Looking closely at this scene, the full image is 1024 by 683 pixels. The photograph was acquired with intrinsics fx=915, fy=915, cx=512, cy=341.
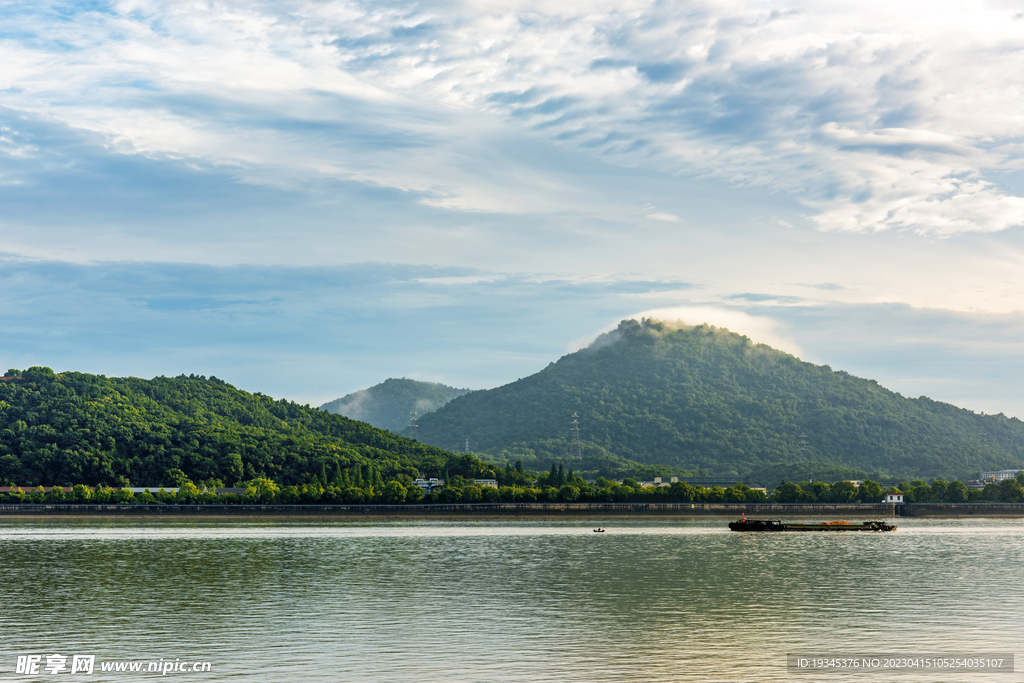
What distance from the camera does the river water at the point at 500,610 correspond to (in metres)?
32.7

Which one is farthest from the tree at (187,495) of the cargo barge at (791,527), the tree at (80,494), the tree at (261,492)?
the cargo barge at (791,527)

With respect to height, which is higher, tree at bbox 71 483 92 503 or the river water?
tree at bbox 71 483 92 503

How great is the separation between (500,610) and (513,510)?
14545 centimetres

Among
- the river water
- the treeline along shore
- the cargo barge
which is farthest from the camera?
the treeline along shore

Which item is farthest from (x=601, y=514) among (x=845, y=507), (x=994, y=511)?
(x=994, y=511)

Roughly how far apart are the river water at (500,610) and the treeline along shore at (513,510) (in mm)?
92378

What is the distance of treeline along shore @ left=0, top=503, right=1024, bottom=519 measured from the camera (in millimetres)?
176125

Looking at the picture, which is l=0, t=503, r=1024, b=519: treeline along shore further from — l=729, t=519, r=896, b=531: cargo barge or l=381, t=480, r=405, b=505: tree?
l=729, t=519, r=896, b=531: cargo barge

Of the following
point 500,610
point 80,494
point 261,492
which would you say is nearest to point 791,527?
point 500,610

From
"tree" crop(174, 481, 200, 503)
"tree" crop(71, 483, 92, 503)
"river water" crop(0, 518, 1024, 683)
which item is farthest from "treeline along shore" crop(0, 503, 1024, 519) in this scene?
"river water" crop(0, 518, 1024, 683)

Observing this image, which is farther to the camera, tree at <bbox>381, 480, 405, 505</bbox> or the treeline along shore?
tree at <bbox>381, 480, 405, 505</bbox>

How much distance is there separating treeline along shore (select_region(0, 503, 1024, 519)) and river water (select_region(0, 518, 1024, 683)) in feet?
303

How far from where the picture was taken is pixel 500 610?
4603 centimetres

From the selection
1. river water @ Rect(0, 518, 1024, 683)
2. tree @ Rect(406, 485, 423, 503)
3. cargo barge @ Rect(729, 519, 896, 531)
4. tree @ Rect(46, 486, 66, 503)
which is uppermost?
tree @ Rect(46, 486, 66, 503)
